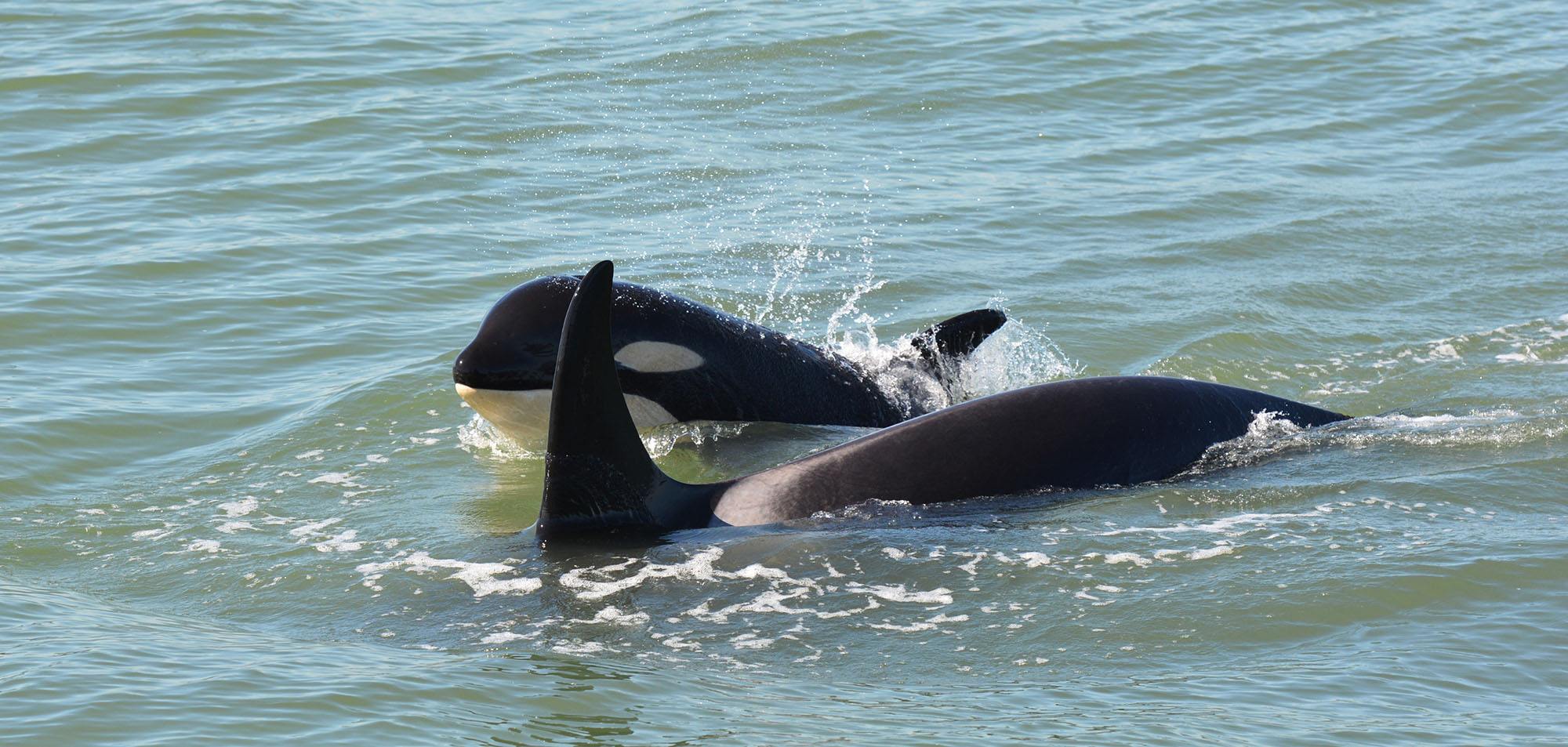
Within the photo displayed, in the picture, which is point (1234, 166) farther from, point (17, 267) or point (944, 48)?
point (17, 267)

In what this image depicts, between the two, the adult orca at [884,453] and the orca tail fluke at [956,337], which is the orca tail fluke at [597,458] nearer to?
the adult orca at [884,453]

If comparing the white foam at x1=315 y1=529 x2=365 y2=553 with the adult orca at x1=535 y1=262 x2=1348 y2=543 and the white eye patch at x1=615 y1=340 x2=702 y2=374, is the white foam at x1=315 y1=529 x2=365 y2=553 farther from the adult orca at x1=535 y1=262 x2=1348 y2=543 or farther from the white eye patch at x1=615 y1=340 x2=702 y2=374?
the white eye patch at x1=615 y1=340 x2=702 y2=374

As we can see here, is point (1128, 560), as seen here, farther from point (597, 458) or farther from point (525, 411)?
point (525, 411)

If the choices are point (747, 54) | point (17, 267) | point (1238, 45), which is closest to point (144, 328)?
point (17, 267)

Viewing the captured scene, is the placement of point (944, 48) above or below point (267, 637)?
above

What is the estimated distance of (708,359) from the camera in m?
10.2

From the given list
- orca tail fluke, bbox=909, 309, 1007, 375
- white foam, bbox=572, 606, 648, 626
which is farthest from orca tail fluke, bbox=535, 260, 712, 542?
orca tail fluke, bbox=909, 309, 1007, 375

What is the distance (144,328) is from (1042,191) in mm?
8607

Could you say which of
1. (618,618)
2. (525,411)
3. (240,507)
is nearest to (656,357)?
(525,411)

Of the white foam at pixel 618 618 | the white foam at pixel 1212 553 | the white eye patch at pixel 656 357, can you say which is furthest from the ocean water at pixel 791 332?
the white eye patch at pixel 656 357

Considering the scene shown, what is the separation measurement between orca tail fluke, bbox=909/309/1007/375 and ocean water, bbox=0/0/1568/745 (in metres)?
0.19

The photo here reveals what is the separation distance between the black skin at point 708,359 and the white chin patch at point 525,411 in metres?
0.05

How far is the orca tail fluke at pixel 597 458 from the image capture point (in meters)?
7.65

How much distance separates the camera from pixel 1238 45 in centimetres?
2506
